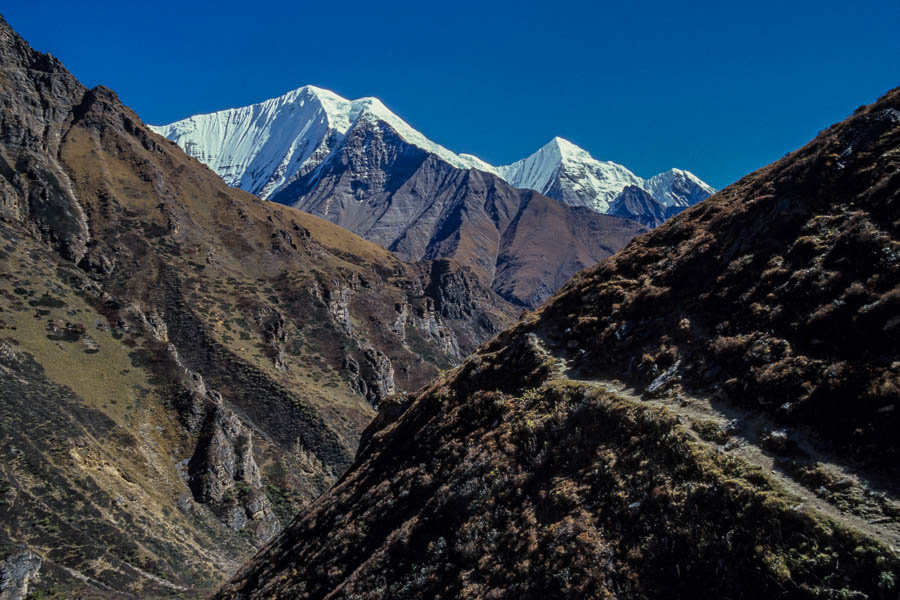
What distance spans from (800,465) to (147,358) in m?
107

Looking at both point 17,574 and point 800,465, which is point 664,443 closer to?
point 800,465

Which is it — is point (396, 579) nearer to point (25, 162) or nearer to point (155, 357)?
point (155, 357)

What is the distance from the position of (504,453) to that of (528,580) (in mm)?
4369

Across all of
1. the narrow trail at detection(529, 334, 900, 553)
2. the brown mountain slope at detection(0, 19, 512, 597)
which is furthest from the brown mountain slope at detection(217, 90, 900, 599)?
the brown mountain slope at detection(0, 19, 512, 597)

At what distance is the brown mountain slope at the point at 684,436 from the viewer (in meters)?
8.91

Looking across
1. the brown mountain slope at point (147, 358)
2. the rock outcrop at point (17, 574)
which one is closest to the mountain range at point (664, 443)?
the rock outcrop at point (17, 574)

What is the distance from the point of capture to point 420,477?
694 inches

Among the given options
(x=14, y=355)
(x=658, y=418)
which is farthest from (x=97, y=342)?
(x=658, y=418)

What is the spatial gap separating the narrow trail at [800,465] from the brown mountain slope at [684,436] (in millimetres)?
41

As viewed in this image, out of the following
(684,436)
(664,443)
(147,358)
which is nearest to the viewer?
(684,436)

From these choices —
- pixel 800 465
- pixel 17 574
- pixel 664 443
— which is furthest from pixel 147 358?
pixel 800 465

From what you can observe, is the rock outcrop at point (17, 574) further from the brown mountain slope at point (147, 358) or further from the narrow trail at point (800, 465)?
the narrow trail at point (800, 465)

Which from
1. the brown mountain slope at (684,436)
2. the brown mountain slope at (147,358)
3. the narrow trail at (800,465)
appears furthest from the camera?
the brown mountain slope at (147,358)

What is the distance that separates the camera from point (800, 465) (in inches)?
377
